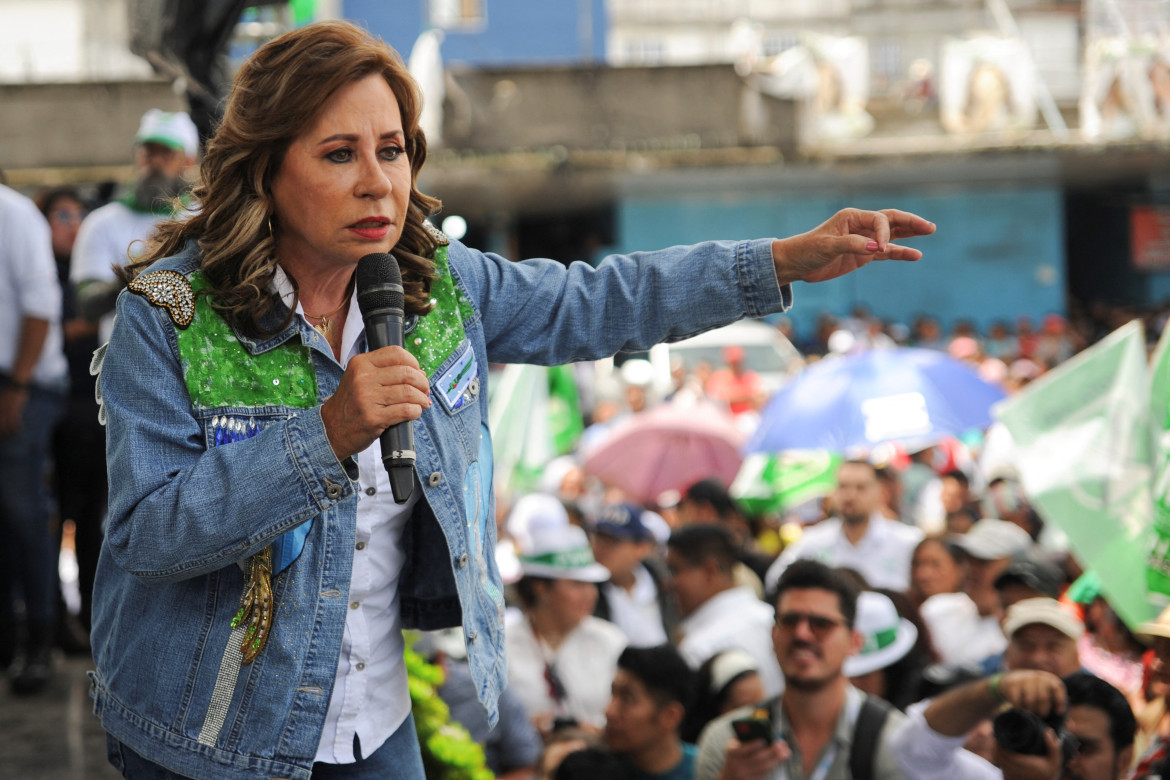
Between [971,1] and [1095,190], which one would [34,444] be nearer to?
[1095,190]

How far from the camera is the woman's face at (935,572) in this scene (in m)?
6.84

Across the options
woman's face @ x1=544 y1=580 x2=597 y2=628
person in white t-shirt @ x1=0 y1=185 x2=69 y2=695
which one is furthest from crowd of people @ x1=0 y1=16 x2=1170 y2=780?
person in white t-shirt @ x1=0 y1=185 x2=69 y2=695

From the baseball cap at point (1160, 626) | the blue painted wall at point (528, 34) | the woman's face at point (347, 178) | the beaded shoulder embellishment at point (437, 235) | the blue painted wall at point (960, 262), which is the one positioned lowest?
the blue painted wall at point (960, 262)

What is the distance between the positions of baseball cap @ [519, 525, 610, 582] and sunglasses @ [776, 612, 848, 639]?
169cm

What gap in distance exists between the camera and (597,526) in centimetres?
719

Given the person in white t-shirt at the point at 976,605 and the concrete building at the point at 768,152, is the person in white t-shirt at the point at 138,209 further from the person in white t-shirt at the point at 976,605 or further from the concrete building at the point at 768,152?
the concrete building at the point at 768,152

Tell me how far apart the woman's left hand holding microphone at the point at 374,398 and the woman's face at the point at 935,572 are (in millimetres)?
5342

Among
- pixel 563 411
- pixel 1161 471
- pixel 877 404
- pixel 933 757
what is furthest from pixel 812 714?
pixel 563 411

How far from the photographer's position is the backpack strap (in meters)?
4.18

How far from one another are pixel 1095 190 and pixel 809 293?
6.07m

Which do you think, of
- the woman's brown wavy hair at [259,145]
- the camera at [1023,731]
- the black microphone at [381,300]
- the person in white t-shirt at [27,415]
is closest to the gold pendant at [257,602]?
the black microphone at [381,300]

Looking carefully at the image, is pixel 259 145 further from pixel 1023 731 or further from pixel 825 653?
pixel 825 653

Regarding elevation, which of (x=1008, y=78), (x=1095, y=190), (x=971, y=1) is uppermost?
(x=971, y=1)

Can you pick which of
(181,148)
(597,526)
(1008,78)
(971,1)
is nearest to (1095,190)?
(1008,78)
